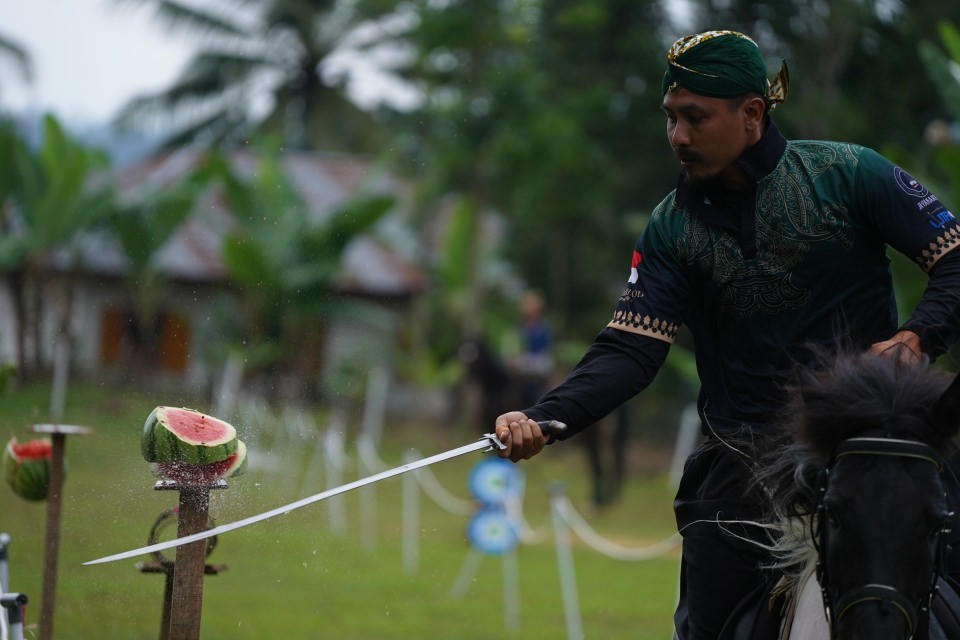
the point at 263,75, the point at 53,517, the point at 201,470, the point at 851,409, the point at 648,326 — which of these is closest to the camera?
the point at 851,409

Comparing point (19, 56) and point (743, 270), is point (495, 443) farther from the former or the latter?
point (19, 56)

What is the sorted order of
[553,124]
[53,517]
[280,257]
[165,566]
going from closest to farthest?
1. [165,566]
2. [53,517]
3. [280,257]
4. [553,124]

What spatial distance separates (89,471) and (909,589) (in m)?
4.37

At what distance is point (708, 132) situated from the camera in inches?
145

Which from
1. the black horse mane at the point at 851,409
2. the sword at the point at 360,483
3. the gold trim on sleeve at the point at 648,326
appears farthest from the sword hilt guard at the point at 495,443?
the black horse mane at the point at 851,409

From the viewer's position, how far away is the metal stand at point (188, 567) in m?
3.83

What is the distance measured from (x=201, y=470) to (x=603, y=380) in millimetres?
1244

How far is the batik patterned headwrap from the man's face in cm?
3

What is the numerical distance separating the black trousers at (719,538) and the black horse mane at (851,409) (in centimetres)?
35

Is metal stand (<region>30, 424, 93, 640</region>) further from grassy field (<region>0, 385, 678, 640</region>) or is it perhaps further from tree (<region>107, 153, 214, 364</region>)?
tree (<region>107, 153, 214, 364</region>)

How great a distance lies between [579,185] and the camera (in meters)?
23.0

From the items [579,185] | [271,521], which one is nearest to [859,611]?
[271,521]

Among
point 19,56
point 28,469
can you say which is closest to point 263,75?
point 19,56

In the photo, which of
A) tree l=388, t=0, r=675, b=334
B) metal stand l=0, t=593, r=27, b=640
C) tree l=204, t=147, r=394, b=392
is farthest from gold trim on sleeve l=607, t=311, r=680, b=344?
tree l=388, t=0, r=675, b=334
